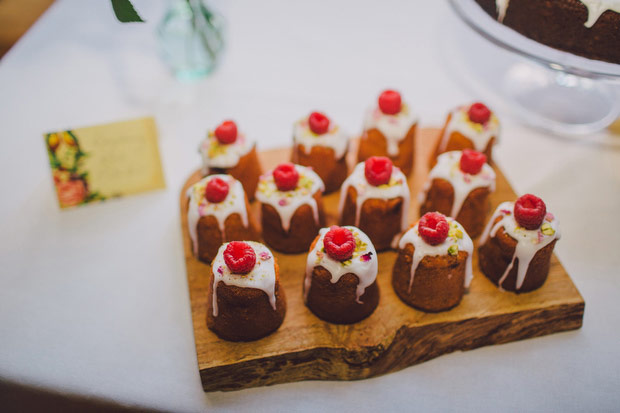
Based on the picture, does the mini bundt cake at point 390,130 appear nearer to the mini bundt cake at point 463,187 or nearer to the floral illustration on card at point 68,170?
the mini bundt cake at point 463,187

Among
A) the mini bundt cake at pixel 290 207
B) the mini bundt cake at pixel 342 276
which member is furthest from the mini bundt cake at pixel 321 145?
the mini bundt cake at pixel 342 276

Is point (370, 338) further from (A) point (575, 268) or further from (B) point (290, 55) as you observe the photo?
(B) point (290, 55)

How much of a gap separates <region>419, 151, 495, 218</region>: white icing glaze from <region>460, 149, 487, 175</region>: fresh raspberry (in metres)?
0.02

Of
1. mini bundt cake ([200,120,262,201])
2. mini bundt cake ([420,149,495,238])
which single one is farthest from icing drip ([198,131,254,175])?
mini bundt cake ([420,149,495,238])

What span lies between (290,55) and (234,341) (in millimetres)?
1502

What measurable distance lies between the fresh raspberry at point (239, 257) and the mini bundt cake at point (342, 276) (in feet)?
0.52

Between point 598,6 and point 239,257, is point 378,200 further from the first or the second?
point 598,6

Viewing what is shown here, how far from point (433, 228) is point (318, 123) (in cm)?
52

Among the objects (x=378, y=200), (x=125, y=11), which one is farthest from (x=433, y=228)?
(x=125, y=11)

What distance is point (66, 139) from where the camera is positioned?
1.70 metres

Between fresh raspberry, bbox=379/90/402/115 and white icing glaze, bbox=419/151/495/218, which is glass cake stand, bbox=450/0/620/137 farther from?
white icing glaze, bbox=419/151/495/218

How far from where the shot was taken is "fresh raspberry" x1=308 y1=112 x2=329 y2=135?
170 centimetres

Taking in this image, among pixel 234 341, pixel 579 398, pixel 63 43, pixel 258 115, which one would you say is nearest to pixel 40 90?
pixel 63 43

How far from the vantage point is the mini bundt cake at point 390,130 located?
5.71 feet
